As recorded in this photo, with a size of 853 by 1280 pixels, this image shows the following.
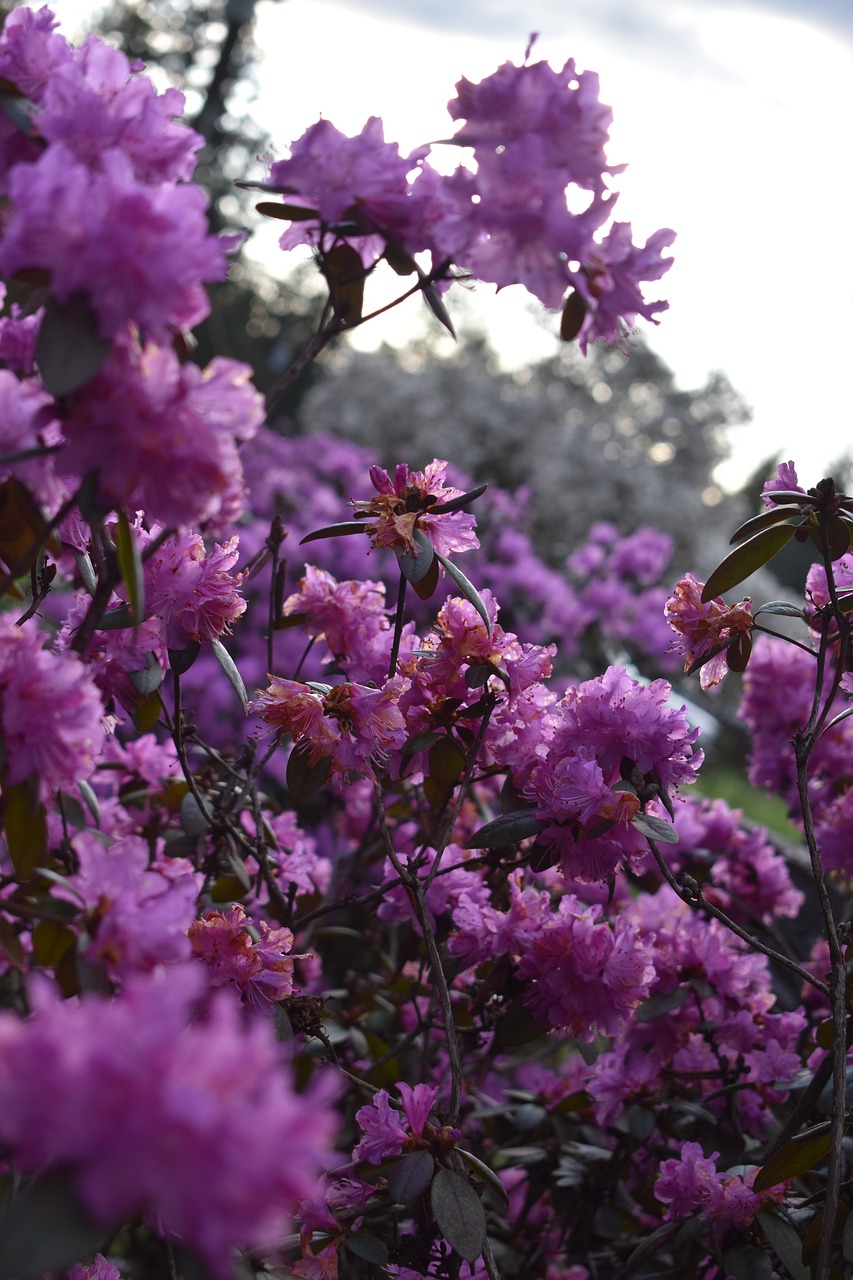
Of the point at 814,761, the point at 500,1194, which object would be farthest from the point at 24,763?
the point at 814,761

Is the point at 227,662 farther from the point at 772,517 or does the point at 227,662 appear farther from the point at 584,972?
the point at 772,517

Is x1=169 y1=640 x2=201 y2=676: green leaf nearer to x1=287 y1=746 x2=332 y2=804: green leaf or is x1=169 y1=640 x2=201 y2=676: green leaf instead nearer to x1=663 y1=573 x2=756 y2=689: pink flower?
x1=287 y1=746 x2=332 y2=804: green leaf

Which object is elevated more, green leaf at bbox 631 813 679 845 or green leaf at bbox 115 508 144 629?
green leaf at bbox 631 813 679 845

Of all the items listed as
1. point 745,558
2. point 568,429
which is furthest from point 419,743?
point 568,429

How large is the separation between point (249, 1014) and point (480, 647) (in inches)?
18.6

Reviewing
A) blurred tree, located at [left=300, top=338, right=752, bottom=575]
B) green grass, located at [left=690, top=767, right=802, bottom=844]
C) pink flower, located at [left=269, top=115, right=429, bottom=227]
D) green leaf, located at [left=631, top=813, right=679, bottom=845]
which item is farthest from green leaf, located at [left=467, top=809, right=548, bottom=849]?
blurred tree, located at [left=300, top=338, right=752, bottom=575]

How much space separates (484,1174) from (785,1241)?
34cm

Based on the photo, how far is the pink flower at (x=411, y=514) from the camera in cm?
116

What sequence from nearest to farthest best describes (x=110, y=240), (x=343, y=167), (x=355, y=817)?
1. (x=110, y=240)
2. (x=343, y=167)
3. (x=355, y=817)

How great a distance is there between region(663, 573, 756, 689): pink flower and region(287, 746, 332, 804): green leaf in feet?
1.55

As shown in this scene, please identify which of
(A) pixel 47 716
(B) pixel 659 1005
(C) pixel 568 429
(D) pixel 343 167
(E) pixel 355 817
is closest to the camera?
(A) pixel 47 716

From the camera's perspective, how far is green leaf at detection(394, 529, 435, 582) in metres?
1.14

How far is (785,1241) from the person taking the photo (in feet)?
3.62

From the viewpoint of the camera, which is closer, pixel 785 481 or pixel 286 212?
pixel 286 212
